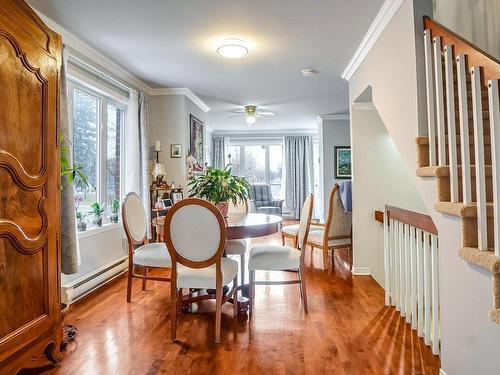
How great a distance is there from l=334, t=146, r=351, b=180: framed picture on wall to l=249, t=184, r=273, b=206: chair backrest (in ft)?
5.95

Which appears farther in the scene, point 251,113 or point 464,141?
point 251,113

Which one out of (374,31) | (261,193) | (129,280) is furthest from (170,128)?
(261,193)

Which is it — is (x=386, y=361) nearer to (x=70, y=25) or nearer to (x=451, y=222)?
(x=451, y=222)

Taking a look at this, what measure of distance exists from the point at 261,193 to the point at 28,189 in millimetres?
6409

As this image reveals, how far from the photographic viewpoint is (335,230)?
3.79m

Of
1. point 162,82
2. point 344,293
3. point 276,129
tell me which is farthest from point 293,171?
point 344,293

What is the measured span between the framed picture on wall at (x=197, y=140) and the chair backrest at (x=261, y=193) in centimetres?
234

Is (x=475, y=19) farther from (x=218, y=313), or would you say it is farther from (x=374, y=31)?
(x=218, y=313)

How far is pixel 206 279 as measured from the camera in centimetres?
214

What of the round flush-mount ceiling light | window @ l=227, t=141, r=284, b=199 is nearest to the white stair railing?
the round flush-mount ceiling light

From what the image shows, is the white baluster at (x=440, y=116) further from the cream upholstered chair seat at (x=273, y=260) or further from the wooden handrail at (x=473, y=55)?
the cream upholstered chair seat at (x=273, y=260)

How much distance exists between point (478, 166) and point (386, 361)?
49.6 inches

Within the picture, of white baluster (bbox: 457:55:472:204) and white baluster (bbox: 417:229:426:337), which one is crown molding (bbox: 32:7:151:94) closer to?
white baluster (bbox: 457:55:472:204)

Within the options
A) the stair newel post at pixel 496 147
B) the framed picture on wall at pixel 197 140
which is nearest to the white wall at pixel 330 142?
the framed picture on wall at pixel 197 140
